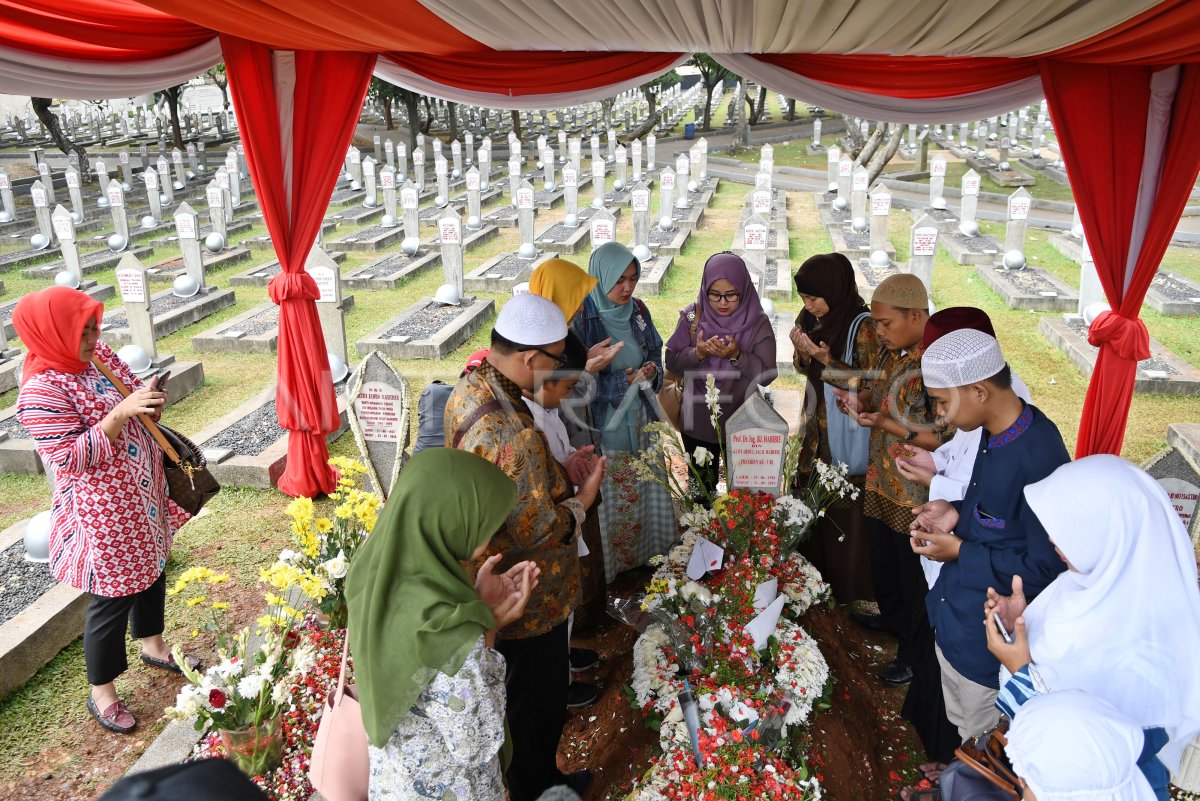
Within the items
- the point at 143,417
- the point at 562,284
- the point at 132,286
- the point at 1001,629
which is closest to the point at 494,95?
the point at 562,284

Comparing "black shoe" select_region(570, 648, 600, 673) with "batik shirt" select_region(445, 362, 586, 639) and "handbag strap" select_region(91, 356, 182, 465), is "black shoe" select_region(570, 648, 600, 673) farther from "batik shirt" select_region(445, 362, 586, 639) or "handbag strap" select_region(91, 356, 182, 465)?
"handbag strap" select_region(91, 356, 182, 465)

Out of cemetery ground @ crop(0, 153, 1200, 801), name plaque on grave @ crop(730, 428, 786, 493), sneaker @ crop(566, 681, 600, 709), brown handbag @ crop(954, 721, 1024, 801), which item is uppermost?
name plaque on grave @ crop(730, 428, 786, 493)

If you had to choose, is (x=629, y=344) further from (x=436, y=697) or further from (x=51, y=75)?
(x=51, y=75)

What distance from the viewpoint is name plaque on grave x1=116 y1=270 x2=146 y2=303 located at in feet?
23.9

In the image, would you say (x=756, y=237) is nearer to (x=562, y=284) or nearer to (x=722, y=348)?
(x=722, y=348)

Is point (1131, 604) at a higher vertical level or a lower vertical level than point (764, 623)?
higher

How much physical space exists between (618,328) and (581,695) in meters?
1.60

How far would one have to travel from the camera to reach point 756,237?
8719mm

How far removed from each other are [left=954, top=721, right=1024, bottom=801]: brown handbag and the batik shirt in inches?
45.9

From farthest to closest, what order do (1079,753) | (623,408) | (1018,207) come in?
(1018,207), (623,408), (1079,753)

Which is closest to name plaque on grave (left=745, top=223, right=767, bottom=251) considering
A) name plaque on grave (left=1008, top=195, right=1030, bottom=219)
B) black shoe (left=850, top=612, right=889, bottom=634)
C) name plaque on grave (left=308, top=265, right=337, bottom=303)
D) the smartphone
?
name plaque on grave (left=1008, top=195, right=1030, bottom=219)

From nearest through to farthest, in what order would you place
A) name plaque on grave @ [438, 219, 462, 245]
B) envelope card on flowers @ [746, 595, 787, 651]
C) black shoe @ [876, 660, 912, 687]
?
1. envelope card on flowers @ [746, 595, 787, 651]
2. black shoe @ [876, 660, 912, 687]
3. name plaque on grave @ [438, 219, 462, 245]

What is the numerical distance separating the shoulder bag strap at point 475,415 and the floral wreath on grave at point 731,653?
2.94 ft

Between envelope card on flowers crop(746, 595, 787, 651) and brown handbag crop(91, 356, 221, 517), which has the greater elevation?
brown handbag crop(91, 356, 221, 517)
